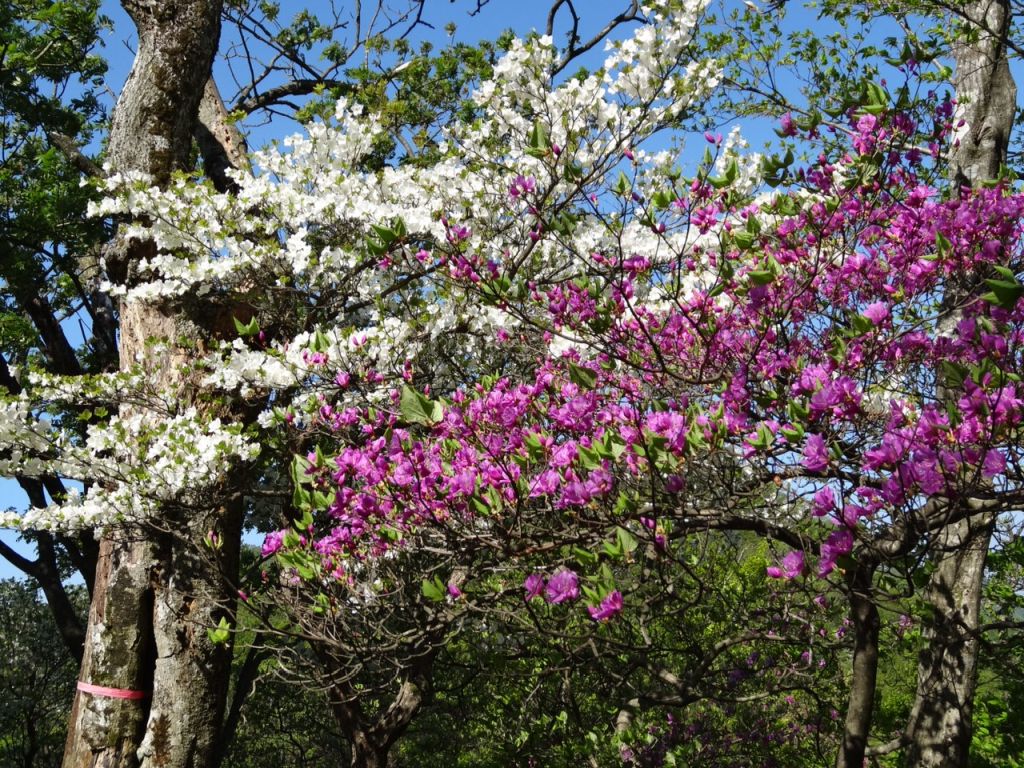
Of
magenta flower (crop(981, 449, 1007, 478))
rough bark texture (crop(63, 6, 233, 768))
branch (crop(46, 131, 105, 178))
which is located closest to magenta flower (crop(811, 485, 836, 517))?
magenta flower (crop(981, 449, 1007, 478))

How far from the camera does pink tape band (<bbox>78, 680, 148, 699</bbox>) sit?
5.52 meters

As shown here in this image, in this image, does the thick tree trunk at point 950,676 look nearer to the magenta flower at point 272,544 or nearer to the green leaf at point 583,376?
the green leaf at point 583,376

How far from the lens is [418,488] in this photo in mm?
2955

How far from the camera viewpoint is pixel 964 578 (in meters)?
4.46

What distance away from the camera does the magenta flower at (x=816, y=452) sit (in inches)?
85.1

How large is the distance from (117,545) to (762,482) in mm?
5022

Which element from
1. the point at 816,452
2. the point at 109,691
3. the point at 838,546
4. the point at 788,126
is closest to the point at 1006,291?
the point at 816,452

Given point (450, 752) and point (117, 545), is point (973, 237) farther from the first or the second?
point (450, 752)

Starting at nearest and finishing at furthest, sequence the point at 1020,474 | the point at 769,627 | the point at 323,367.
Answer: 1. the point at 1020,474
2. the point at 323,367
3. the point at 769,627

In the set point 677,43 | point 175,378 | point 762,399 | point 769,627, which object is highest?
point 677,43

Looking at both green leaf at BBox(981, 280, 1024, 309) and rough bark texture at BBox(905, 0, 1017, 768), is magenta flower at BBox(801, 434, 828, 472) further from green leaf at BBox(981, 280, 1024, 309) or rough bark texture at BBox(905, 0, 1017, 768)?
rough bark texture at BBox(905, 0, 1017, 768)

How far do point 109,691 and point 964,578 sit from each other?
5576mm

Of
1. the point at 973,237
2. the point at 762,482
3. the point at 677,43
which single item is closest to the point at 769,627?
the point at 762,482

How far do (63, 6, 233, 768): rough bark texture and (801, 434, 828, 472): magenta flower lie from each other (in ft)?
12.8
